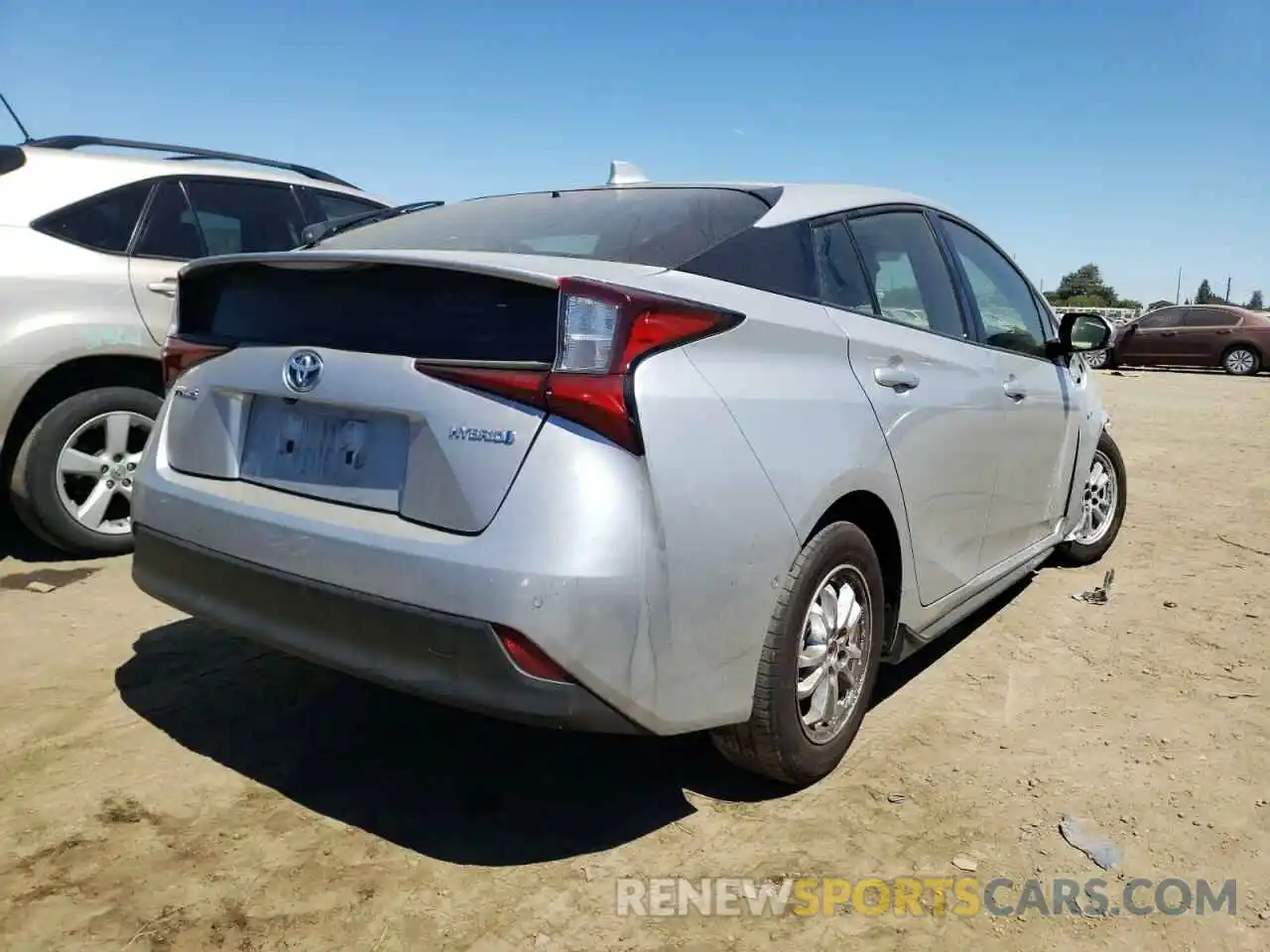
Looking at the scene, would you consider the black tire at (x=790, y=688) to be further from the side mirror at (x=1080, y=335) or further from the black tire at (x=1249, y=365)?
the black tire at (x=1249, y=365)

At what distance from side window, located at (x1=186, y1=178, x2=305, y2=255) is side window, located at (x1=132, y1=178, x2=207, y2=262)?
0.05 meters

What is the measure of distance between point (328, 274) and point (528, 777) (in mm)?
1471

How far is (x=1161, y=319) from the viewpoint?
68.9ft

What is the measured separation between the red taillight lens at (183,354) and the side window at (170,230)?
223 cm

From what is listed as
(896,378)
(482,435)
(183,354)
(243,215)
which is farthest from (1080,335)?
(243,215)

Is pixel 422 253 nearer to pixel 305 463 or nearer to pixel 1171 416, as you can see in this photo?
pixel 305 463

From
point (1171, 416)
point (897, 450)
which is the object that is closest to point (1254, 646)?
point (897, 450)

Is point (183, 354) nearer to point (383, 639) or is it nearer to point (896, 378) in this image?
point (383, 639)

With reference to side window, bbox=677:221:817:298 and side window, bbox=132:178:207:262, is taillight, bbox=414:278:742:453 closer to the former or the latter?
side window, bbox=677:221:817:298

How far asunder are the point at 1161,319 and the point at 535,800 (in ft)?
72.6

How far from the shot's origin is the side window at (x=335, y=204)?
5609 millimetres

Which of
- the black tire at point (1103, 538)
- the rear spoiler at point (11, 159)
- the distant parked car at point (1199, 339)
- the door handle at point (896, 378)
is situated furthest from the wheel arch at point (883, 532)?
the distant parked car at point (1199, 339)

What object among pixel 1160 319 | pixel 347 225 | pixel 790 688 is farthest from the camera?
pixel 1160 319

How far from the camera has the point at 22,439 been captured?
14.2 feet
